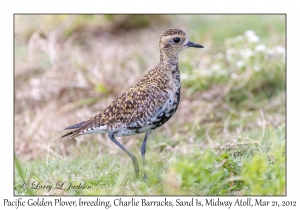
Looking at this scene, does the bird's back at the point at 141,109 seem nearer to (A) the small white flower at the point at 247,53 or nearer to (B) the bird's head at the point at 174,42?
(B) the bird's head at the point at 174,42

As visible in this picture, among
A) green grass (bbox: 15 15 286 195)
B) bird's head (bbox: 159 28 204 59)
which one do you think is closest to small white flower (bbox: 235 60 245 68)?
green grass (bbox: 15 15 286 195)

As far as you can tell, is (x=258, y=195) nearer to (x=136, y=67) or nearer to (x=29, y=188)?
(x=29, y=188)

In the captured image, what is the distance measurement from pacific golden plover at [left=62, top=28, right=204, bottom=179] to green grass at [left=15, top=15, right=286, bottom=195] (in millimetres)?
427

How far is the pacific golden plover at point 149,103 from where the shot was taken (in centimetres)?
491

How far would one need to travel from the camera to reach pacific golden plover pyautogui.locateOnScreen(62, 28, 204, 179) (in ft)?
16.1

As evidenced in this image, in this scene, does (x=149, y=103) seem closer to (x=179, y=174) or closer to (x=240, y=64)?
(x=179, y=174)

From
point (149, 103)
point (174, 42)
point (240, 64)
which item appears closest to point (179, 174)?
point (149, 103)

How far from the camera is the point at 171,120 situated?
7.18m

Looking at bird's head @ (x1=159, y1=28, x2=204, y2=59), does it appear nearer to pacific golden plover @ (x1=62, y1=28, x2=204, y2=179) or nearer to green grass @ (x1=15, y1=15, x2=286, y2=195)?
pacific golden plover @ (x1=62, y1=28, x2=204, y2=179)

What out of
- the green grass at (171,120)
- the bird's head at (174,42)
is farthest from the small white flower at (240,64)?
the bird's head at (174,42)

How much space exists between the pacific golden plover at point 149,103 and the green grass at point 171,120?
1.40ft

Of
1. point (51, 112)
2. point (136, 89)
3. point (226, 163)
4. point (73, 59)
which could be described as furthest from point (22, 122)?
point (226, 163)

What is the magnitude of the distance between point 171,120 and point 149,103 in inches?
90.5

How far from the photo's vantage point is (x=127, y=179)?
483 cm
